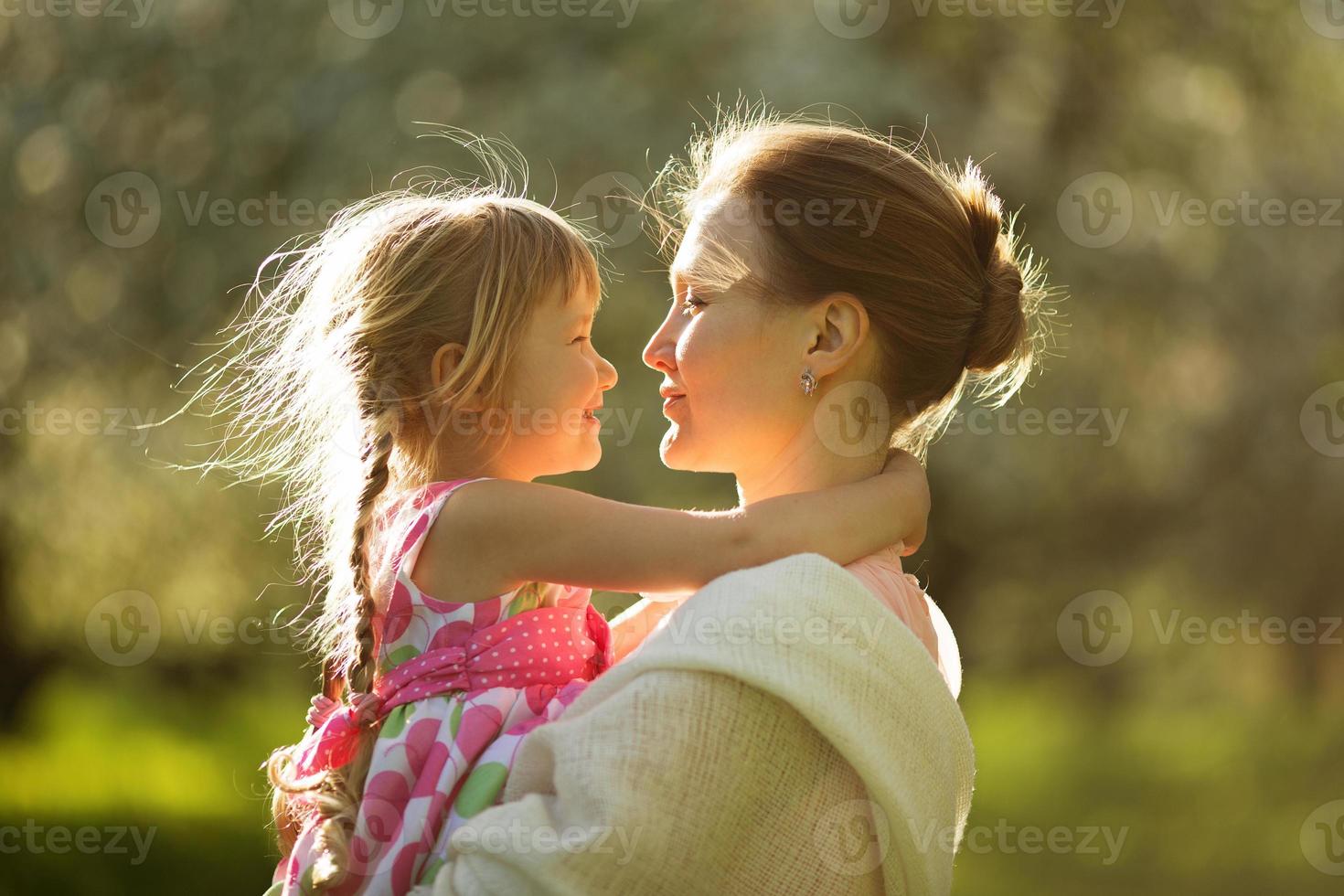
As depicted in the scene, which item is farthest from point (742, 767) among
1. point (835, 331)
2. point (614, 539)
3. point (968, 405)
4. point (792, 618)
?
point (968, 405)

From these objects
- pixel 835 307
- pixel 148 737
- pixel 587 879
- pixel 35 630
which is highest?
pixel 835 307

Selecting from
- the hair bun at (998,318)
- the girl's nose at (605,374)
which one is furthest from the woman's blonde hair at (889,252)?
the girl's nose at (605,374)

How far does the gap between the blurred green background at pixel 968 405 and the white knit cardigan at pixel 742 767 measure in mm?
3932

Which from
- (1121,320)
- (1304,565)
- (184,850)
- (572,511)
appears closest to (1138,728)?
(1304,565)

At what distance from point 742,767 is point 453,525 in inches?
23.4

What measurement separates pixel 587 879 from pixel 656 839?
98mm

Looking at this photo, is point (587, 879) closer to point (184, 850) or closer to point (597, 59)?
point (597, 59)

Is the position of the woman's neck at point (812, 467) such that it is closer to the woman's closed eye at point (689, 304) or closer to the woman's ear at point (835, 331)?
the woman's ear at point (835, 331)

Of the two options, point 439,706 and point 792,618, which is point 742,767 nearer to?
point 792,618

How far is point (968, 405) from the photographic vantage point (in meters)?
5.59

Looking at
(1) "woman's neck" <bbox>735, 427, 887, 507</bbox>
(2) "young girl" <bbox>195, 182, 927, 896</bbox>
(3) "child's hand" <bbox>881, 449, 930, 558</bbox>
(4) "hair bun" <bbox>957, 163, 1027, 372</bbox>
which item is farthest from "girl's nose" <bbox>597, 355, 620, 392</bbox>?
(4) "hair bun" <bbox>957, 163, 1027, 372</bbox>

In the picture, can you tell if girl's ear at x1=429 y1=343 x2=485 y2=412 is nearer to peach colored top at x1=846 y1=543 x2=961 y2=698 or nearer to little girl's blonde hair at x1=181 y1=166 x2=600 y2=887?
little girl's blonde hair at x1=181 y1=166 x2=600 y2=887

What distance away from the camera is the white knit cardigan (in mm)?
1653

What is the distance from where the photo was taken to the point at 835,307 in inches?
86.6
